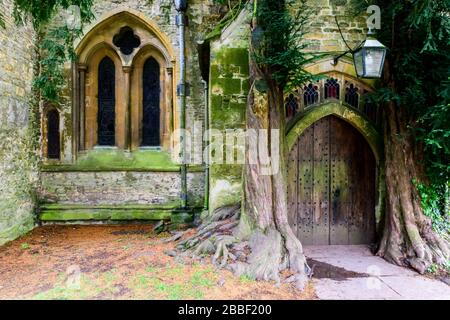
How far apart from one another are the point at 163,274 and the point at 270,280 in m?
1.35

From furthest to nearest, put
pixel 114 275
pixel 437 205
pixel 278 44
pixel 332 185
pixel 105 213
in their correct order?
pixel 105 213
pixel 332 185
pixel 437 205
pixel 278 44
pixel 114 275

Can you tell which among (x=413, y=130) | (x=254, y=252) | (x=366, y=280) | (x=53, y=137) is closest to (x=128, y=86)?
(x=53, y=137)

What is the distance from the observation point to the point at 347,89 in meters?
5.80

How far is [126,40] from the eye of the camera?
8227mm

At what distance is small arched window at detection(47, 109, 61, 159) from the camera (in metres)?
7.85

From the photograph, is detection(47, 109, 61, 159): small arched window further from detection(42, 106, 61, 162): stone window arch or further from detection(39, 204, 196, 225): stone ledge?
detection(39, 204, 196, 225): stone ledge

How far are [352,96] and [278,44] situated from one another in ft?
6.43

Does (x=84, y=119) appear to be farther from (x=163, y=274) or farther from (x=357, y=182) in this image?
(x=357, y=182)

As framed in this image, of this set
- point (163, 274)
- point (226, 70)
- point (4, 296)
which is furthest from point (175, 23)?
point (4, 296)

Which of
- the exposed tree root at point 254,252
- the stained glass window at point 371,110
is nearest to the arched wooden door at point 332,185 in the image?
the stained glass window at point 371,110

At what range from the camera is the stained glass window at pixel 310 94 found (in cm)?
577

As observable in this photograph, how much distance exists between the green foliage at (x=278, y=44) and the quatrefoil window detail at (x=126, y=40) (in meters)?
4.39

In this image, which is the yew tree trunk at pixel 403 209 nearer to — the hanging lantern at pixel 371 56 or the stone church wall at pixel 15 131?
the hanging lantern at pixel 371 56

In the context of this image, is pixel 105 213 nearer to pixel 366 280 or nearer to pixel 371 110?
pixel 366 280
